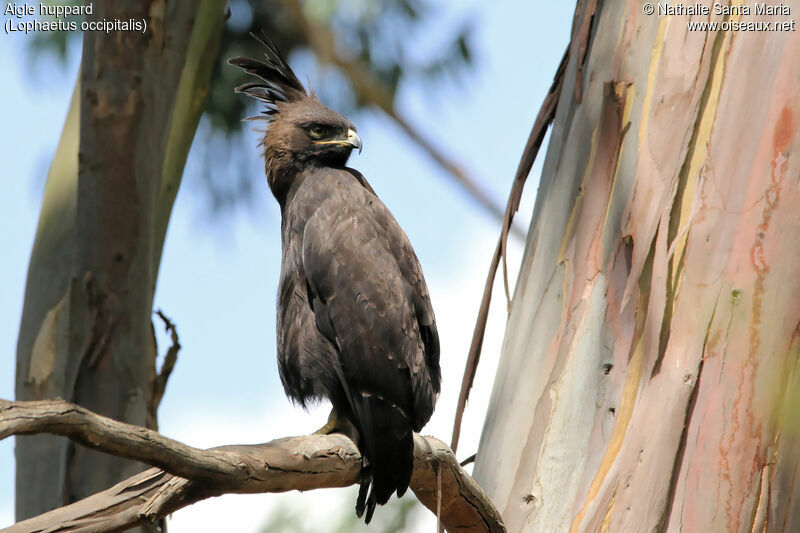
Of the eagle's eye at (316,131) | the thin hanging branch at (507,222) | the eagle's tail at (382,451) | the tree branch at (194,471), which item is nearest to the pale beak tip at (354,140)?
the eagle's eye at (316,131)

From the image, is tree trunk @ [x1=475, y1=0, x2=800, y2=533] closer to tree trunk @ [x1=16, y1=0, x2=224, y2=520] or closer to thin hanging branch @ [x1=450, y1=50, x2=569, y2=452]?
thin hanging branch @ [x1=450, y1=50, x2=569, y2=452]

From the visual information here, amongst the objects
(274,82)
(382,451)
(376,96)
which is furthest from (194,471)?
(376,96)

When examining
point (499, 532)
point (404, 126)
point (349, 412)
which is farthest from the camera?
point (404, 126)

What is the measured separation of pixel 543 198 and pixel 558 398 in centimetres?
97

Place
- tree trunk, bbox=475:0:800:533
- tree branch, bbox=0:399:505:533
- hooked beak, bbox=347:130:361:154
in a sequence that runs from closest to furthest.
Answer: tree branch, bbox=0:399:505:533
tree trunk, bbox=475:0:800:533
hooked beak, bbox=347:130:361:154

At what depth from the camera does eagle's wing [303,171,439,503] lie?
3.42 metres

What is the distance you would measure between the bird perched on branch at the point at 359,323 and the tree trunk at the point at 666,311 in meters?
0.38

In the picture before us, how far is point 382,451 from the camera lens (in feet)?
10.9

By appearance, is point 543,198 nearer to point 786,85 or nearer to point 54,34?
point 786,85

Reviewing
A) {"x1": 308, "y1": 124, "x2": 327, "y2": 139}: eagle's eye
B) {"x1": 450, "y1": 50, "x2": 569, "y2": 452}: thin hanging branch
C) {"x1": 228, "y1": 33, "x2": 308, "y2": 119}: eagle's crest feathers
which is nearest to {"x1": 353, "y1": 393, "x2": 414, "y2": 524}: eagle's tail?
{"x1": 450, "y1": 50, "x2": 569, "y2": 452}: thin hanging branch

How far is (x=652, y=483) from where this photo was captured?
118 inches

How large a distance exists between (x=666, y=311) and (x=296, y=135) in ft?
7.10

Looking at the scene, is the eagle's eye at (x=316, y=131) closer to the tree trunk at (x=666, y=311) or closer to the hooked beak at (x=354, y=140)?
the hooked beak at (x=354, y=140)

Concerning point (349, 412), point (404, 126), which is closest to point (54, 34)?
point (404, 126)
